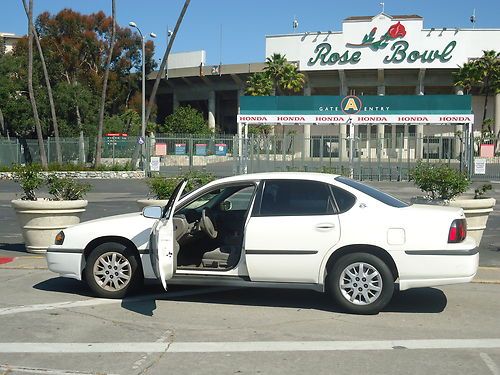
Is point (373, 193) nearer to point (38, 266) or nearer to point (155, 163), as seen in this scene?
point (38, 266)

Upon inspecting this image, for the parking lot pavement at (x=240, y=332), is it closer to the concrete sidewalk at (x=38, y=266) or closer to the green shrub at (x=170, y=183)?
the concrete sidewalk at (x=38, y=266)

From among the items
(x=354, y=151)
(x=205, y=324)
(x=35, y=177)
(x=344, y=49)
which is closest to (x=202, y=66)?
(x=344, y=49)

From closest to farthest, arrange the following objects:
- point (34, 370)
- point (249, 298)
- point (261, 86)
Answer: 1. point (34, 370)
2. point (249, 298)
3. point (261, 86)

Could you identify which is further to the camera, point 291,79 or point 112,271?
point 291,79

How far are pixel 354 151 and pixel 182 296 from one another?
86.2ft

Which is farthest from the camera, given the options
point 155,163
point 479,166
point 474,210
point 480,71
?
point 480,71

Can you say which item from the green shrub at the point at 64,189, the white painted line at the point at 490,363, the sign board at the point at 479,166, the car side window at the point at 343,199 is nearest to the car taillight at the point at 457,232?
the car side window at the point at 343,199

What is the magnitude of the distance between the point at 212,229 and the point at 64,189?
412 centimetres

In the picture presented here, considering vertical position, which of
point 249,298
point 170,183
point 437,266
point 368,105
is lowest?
point 249,298

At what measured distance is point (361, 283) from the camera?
687cm

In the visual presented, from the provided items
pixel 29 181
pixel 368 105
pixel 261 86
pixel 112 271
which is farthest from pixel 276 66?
pixel 112 271

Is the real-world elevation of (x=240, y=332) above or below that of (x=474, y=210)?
below

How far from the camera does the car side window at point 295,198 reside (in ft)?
23.2

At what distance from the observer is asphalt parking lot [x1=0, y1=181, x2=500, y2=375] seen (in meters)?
5.31
